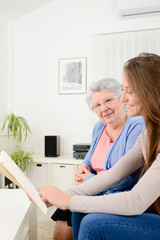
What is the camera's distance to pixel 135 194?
946mm

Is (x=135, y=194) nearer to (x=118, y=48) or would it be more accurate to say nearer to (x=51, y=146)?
(x=51, y=146)

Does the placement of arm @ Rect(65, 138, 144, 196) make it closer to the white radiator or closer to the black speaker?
the black speaker

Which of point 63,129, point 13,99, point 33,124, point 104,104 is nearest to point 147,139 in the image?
point 104,104

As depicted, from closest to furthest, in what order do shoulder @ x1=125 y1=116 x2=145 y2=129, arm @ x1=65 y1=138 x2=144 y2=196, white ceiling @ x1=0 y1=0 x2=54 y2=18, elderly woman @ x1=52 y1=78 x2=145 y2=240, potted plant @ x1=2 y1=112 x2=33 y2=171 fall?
arm @ x1=65 y1=138 x2=144 y2=196, shoulder @ x1=125 y1=116 x2=145 y2=129, elderly woman @ x1=52 y1=78 x2=145 y2=240, potted plant @ x1=2 y1=112 x2=33 y2=171, white ceiling @ x1=0 y1=0 x2=54 y2=18

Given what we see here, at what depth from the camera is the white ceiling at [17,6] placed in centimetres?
365

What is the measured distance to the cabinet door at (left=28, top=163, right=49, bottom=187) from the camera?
3.45 metres

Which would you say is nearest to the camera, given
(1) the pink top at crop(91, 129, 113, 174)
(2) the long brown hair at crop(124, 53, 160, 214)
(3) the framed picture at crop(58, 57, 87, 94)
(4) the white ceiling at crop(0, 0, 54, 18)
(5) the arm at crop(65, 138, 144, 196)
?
(2) the long brown hair at crop(124, 53, 160, 214)

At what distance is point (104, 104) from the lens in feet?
6.16

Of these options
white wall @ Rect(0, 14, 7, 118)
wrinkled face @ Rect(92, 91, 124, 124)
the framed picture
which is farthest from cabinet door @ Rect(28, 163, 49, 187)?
wrinkled face @ Rect(92, 91, 124, 124)

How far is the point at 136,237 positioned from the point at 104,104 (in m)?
1.12

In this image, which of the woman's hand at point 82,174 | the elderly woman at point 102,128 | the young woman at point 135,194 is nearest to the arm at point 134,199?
the young woman at point 135,194

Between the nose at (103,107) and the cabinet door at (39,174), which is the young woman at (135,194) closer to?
the nose at (103,107)

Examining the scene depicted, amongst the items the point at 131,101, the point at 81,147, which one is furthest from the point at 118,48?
the point at 131,101

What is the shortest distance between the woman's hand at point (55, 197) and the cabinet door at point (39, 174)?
2.36m
